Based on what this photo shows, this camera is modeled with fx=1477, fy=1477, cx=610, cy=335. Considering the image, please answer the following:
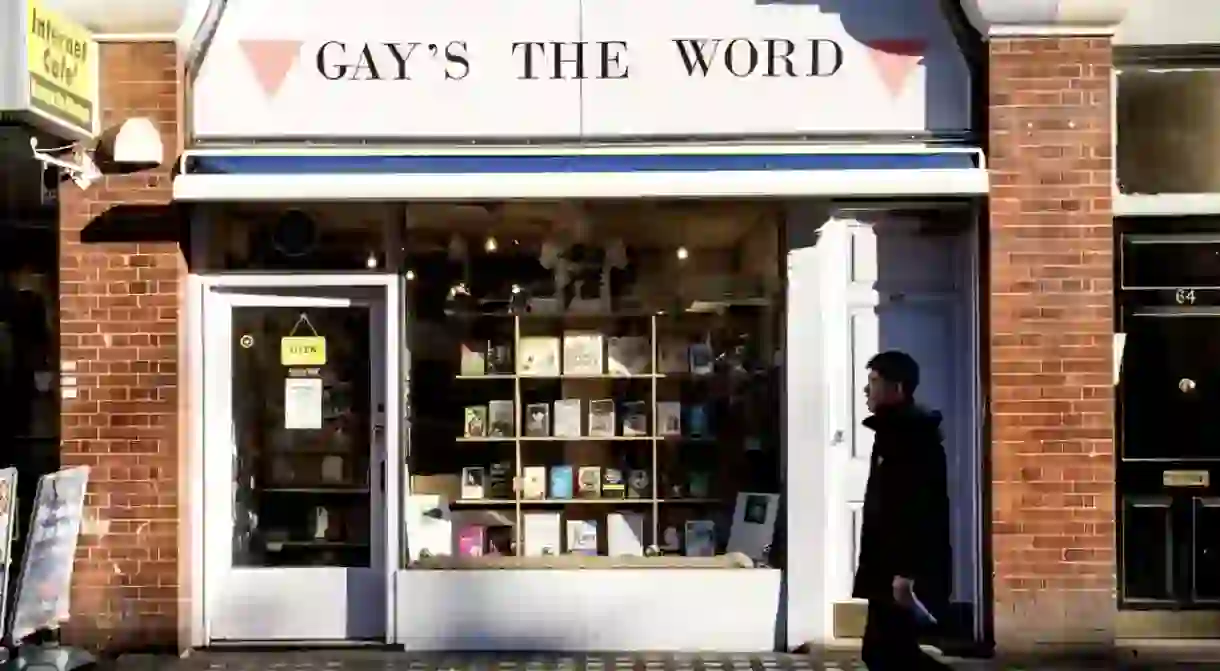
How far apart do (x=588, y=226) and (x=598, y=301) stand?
467 millimetres

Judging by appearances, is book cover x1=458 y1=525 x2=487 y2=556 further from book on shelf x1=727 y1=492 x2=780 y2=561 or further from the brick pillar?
the brick pillar

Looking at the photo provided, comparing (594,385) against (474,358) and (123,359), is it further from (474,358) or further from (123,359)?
(123,359)

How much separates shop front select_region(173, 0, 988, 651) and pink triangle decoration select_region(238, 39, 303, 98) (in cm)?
2

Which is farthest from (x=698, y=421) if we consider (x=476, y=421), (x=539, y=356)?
(x=476, y=421)

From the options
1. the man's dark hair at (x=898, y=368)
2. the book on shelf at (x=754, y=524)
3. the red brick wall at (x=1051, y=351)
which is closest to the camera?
the red brick wall at (x=1051, y=351)

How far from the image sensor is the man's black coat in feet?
24.6

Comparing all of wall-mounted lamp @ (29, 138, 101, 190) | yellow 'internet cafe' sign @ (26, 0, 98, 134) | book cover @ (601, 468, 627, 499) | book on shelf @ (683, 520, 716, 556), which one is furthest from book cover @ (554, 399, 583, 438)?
yellow 'internet cafe' sign @ (26, 0, 98, 134)

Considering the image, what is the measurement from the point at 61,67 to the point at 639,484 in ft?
13.1

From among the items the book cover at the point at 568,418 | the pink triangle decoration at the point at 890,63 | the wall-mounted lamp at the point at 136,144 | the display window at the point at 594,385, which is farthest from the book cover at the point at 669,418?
the wall-mounted lamp at the point at 136,144

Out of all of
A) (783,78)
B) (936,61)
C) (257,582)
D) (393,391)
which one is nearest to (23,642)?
(257,582)

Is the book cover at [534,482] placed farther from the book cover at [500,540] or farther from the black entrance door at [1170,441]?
the black entrance door at [1170,441]

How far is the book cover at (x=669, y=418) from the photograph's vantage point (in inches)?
351

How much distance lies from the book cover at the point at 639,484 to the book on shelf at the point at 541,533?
0.47 m

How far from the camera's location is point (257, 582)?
28.1 feet
